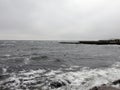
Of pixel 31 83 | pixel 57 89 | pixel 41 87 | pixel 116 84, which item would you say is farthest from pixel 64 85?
pixel 116 84

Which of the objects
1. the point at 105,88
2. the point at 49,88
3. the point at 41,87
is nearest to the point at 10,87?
the point at 41,87

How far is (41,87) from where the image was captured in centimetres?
802

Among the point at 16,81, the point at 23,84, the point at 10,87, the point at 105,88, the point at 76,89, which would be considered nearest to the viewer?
the point at 105,88

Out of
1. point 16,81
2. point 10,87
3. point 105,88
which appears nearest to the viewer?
point 105,88

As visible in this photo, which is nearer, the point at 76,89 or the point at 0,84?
the point at 76,89

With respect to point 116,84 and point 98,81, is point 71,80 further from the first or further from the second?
point 116,84

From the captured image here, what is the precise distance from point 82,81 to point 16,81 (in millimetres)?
4441

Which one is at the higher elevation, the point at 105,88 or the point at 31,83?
Result: the point at 105,88

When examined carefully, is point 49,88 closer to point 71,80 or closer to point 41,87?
point 41,87

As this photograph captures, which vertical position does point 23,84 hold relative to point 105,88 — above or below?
below

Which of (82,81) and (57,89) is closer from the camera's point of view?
(57,89)

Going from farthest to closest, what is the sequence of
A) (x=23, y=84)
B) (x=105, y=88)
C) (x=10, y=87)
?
(x=23, y=84)
(x=10, y=87)
(x=105, y=88)

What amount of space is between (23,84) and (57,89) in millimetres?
2391

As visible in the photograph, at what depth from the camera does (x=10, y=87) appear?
8086mm
